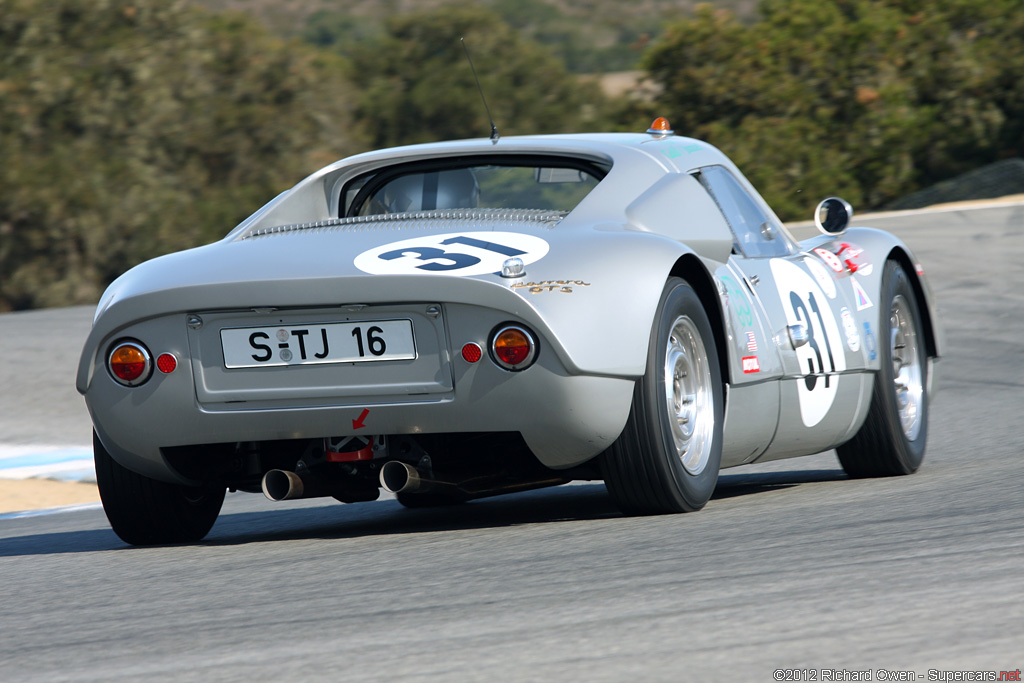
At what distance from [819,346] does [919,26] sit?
2645 centimetres

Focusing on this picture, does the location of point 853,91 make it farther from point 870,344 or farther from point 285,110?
point 870,344

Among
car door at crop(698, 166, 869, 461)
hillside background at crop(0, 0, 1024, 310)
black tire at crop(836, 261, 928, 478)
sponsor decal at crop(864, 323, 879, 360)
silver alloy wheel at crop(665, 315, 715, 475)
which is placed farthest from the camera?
hillside background at crop(0, 0, 1024, 310)

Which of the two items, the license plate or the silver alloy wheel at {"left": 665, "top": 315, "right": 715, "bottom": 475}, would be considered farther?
the silver alloy wheel at {"left": 665, "top": 315, "right": 715, "bottom": 475}

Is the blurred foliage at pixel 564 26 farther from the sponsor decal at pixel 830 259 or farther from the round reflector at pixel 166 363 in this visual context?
the round reflector at pixel 166 363

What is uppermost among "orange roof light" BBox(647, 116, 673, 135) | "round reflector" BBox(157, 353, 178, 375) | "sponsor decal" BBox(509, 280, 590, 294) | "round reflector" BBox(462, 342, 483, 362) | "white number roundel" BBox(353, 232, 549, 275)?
"orange roof light" BBox(647, 116, 673, 135)

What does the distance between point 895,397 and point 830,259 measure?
65 centimetres

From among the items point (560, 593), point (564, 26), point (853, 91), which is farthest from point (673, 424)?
point (564, 26)

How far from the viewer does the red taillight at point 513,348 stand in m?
4.57

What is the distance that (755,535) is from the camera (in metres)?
4.55

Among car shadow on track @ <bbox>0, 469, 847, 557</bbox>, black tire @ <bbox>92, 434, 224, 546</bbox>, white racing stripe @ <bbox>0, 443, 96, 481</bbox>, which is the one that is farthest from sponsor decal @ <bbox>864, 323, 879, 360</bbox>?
white racing stripe @ <bbox>0, 443, 96, 481</bbox>

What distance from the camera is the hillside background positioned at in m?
26.3

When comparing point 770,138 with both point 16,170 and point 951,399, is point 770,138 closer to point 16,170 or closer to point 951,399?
point 16,170

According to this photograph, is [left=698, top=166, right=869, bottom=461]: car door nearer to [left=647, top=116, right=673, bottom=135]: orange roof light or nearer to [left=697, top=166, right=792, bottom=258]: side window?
[left=697, top=166, right=792, bottom=258]: side window

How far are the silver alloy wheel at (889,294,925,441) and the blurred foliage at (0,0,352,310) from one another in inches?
811
